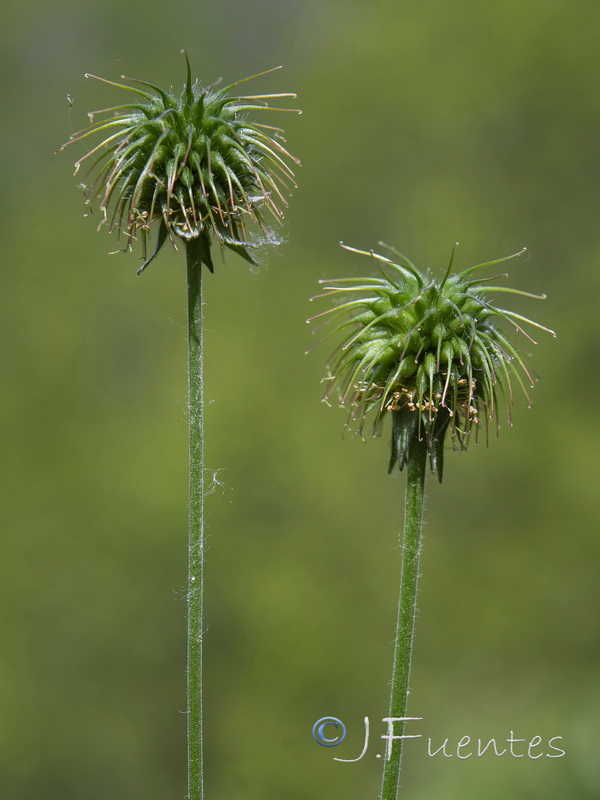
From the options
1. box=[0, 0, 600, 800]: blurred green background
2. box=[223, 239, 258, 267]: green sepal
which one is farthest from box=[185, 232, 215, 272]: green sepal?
box=[0, 0, 600, 800]: blurred green background

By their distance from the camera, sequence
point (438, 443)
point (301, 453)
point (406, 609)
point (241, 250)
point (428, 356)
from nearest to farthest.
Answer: point (406, 609) < point (428, 356) < point (438, 443) < point (241, 250) < point (301, 453)

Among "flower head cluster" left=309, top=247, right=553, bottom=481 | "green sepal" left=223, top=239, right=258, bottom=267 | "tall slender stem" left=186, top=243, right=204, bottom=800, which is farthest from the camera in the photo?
"green sepal" left=223, top=239, right=258, bottom=267

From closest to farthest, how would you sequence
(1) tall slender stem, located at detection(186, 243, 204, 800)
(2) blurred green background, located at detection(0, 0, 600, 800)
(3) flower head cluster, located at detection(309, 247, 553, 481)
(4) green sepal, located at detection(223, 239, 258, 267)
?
1. (1) tall slender stem, located at detection(186, 243, 204, 800)
2. (3) flower head cluster, located at detection(309, 247, 553, 481)
3. (4) green sepal, located at detection(223, 239, 258, 267)
4. (2) blurred green background, located at detection(0, 0, 600, 800)

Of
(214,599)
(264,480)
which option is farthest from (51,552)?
(264,480)

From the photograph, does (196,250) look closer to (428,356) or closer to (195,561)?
(428,356)

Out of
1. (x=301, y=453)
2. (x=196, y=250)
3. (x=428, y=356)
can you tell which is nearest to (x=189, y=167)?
(x=196, y=250)

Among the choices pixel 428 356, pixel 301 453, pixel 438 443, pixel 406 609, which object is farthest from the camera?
pixel 301 453

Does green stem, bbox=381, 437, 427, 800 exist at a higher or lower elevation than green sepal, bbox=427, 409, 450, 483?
lower

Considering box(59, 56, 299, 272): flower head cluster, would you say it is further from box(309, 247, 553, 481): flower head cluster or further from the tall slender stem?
box(309, 247, 553, 481): flower head cluster
